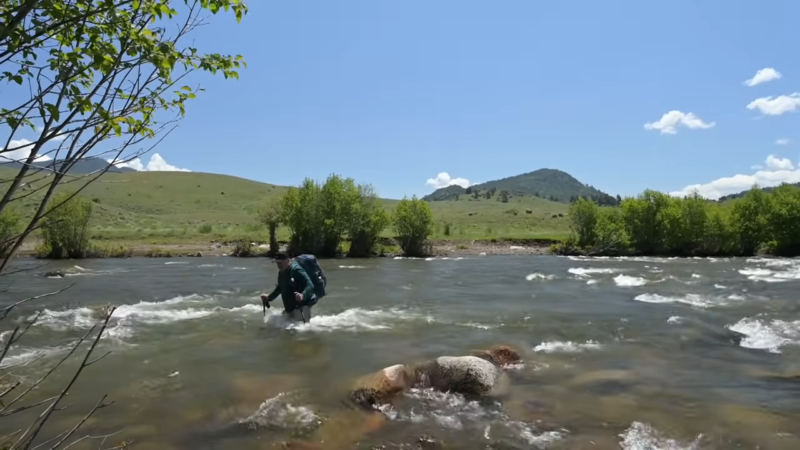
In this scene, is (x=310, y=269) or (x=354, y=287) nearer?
(x=310, y=269)

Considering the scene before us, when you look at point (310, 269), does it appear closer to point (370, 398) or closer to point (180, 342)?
point (180, 342)

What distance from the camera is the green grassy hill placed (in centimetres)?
8331

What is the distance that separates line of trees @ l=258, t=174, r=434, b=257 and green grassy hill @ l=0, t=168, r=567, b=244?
17841 mm

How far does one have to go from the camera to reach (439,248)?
71750mm

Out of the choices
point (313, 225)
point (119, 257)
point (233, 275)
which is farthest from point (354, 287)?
point (119, 257)

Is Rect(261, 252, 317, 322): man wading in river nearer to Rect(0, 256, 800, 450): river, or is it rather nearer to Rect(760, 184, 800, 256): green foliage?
Rect(0, 256, 800, 450): river

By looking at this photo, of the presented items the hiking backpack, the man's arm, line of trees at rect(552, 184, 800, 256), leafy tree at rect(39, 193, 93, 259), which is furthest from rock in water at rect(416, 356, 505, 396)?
line of trees at rect(552, 184, 800, 256)

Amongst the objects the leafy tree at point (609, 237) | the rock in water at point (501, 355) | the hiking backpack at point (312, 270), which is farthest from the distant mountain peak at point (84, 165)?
the leafy tree at point (609, 237)

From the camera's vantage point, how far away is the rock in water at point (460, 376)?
11.8 metres

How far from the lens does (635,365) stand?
46.5ft

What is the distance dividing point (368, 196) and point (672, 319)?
45211mm

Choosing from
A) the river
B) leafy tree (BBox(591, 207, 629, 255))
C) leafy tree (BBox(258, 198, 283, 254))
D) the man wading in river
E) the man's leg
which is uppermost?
leafy tree (BBox(258, 198, 283, 254))

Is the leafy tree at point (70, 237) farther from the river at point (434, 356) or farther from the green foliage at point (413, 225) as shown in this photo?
the green foliage at point (413, 225)

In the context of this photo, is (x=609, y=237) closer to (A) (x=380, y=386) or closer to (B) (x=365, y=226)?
(B) (x=365, y=226)
